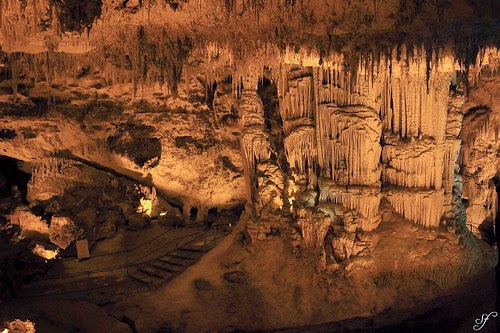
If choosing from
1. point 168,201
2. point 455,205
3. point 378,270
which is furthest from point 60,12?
point 455,205

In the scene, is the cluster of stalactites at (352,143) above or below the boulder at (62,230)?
Result: above

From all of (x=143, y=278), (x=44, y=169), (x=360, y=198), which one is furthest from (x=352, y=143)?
(x=44, y=169)

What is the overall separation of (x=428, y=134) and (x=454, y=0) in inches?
115

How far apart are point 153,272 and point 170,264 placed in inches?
21.4

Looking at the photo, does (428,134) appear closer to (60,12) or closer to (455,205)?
(455,205)

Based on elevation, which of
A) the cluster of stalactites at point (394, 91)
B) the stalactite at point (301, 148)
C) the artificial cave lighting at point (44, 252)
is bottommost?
the artificial cave lighting at point (44, 252)

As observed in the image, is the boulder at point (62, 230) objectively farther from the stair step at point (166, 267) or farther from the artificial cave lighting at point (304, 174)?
the stair step at point (166, 267)

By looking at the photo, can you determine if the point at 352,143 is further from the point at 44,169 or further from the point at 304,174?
the point at 44,169

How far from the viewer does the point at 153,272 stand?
11.3 metres

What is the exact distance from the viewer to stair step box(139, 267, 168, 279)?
11.1 m

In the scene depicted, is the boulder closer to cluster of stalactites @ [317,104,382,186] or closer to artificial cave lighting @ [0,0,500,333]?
artificial cave lighting @ [0,0,500,333]

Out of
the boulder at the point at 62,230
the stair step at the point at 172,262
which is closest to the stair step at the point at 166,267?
the stair step at the point at 172,262

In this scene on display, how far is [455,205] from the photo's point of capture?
10.6 m

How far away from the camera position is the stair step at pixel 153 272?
36.4 ft
